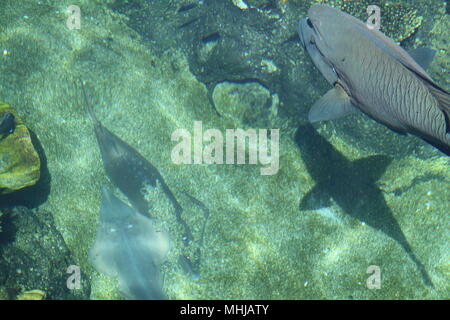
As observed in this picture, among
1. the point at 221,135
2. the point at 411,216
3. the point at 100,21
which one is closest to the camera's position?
the point at 411,216

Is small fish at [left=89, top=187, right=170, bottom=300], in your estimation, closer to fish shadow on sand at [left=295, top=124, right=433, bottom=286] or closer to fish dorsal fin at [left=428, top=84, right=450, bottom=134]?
fish shadow on sand at [left=295, top=124, right=433, bottom=286]

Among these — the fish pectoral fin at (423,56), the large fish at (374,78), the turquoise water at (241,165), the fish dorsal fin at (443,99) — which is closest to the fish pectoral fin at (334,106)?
the large fish at (374,78)

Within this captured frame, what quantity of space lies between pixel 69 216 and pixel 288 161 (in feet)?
12.8

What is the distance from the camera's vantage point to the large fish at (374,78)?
246 cm

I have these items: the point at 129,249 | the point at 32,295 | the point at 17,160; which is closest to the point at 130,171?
the point at 129,249

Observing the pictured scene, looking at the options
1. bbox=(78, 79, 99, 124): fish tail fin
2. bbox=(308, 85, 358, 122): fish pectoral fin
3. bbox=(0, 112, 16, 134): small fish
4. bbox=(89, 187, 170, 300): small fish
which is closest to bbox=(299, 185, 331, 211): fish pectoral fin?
bbox=(308, 85, 358, 122): fish pectoral fin

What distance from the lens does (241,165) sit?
5355 millimetres

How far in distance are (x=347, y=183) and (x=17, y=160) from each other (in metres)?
5.34

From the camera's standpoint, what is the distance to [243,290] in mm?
4648

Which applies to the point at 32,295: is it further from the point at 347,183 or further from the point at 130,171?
the point at 347,183

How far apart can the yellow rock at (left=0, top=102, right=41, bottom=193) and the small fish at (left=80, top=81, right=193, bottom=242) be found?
103 cm

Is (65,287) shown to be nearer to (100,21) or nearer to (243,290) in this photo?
(243,290)

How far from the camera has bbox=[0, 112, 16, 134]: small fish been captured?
452cm
